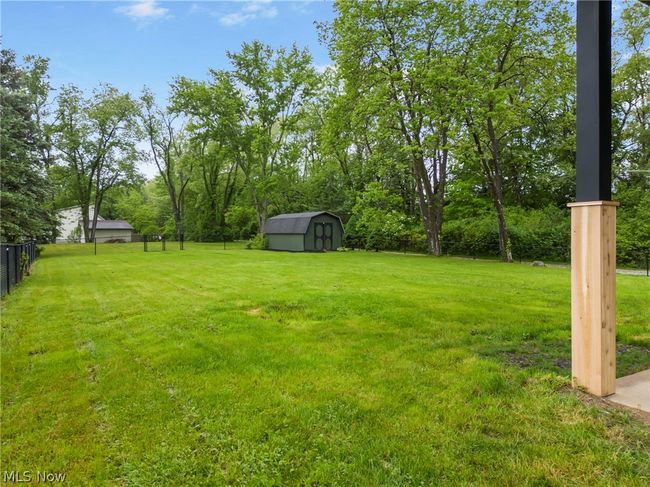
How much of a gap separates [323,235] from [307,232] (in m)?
1.29

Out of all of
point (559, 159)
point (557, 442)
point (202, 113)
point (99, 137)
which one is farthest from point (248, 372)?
point (99, 137)

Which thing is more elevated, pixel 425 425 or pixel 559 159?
pixel 559 159

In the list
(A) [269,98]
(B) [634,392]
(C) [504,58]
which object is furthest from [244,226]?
(B) [634,392]

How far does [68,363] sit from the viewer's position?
12.8ft

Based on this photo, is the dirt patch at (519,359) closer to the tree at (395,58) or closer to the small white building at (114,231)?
the tree at (395,58)

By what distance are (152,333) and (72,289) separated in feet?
16.8

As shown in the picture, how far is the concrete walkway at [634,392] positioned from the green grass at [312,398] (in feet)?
0.70

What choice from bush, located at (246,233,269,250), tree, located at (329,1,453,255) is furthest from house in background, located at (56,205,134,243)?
tree, located at (329,1,453,255)

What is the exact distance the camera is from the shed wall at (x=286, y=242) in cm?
2340

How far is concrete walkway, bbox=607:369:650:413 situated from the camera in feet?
9.52

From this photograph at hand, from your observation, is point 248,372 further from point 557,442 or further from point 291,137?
point 291,137

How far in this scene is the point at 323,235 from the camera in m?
24.2

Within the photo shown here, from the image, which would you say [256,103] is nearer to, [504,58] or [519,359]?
[504,58]

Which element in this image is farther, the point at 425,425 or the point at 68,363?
the point at 68,363
